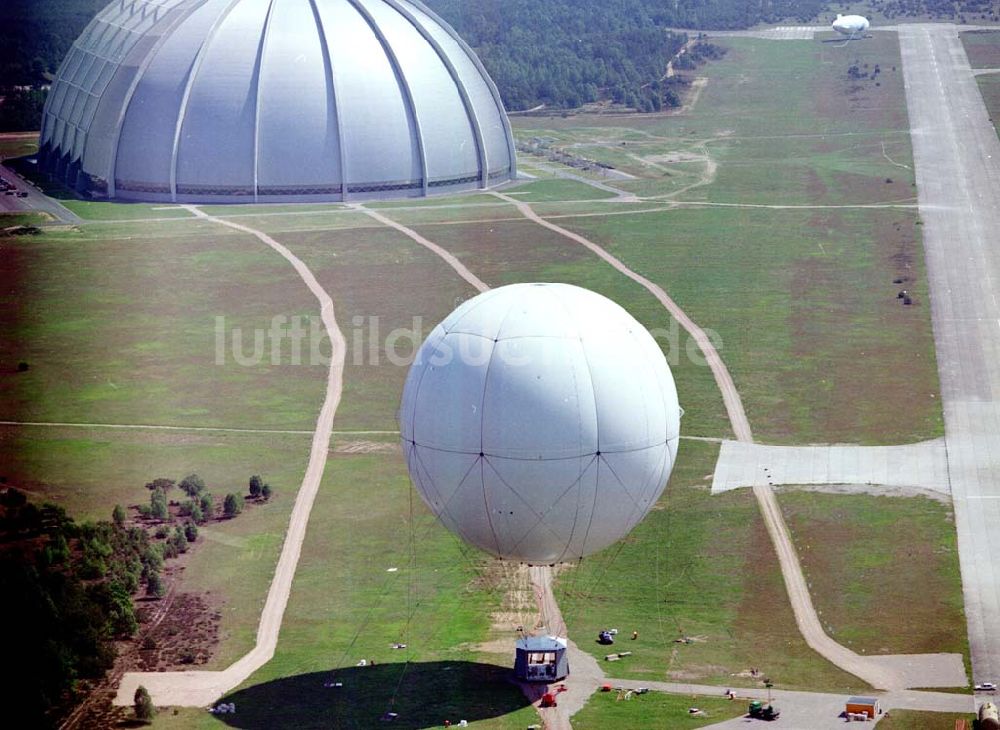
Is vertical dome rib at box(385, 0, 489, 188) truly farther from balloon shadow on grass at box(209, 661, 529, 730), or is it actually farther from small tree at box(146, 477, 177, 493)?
balloon shadow on grass at box(209, 661, 529, 730)

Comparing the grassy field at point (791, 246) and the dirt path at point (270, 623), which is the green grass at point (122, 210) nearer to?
the grassy field at point (791, 246)

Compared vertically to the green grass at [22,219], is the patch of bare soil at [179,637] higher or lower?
lower

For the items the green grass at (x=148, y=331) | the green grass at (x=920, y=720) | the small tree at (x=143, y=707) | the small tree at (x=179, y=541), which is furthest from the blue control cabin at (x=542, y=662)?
the green grass at (x=148, y=331)

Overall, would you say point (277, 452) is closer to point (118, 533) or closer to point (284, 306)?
point (118, 533)

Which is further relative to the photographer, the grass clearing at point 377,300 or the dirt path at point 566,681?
the grass clearing at point 377,300

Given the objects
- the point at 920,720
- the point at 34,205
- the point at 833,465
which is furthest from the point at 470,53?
the point at 920,720

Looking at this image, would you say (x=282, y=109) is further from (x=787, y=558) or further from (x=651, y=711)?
(x=651, y=711)

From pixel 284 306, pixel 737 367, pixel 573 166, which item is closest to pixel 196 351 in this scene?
pixel 284 306

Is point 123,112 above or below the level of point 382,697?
above
